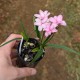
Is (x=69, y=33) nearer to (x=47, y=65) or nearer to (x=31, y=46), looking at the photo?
(x=47, y=65)

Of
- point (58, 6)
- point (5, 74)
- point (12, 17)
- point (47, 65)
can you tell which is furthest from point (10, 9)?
point (5, 74)

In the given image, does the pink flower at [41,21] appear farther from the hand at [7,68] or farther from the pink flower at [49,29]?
the hand at [7,68]

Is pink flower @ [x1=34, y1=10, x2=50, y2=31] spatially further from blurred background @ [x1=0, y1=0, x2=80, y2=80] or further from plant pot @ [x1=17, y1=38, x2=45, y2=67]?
blurred background @ [x1=0, y1=0, x2=80, y2=80]

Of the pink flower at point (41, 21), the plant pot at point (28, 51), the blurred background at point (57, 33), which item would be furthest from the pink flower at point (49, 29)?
the blurred background at point (57, 33)

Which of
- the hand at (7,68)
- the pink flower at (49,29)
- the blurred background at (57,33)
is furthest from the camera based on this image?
the blurred background at (57,33)

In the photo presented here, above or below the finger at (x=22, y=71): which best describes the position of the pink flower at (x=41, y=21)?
above

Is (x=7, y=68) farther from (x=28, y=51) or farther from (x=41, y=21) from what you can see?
(x=41, y=21)

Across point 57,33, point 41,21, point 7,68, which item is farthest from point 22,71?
point 57,33

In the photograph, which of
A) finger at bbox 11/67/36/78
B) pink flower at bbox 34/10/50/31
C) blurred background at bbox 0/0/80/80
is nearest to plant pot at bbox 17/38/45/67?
finger at bbox 11/67/36/78

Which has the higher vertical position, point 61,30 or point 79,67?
point 61,30
